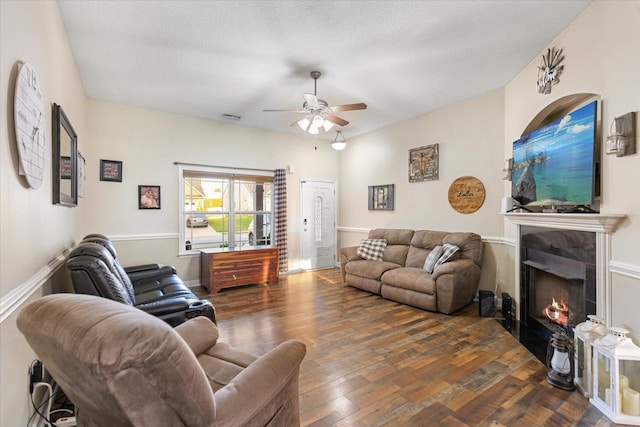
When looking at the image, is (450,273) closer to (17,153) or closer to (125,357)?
(125,357)

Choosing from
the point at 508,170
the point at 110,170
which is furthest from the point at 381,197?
the point at 110,170

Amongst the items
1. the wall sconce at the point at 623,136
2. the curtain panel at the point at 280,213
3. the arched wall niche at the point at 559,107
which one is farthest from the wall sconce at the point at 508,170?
the curtain panel at the point at 280,213

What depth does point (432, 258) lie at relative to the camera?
4238mm

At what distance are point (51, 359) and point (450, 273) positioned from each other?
3738 mm

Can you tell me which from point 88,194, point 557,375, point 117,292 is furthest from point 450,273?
point 88,194

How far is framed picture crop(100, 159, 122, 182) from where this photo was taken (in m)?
4.39

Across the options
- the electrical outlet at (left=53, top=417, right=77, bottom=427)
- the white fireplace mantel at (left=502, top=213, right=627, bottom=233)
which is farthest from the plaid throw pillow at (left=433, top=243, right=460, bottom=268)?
the electrical outlet at (left=53, top=417, right=77, bottom=427)

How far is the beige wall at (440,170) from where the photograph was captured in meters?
4.14

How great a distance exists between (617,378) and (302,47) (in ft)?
11.6

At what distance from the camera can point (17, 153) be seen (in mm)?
1438

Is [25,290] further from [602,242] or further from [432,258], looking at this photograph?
[432,258]

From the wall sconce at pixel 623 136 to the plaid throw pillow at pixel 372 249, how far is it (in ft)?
11.0

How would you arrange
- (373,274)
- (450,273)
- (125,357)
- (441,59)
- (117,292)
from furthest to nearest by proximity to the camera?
(373,274)
(450,273)
(441,59)
(117,292)
(125,357)

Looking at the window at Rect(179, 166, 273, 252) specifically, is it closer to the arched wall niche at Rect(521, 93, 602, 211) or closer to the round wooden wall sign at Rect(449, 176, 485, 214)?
the round wooden wall sign at Rect(449, 176, 485, 214)
